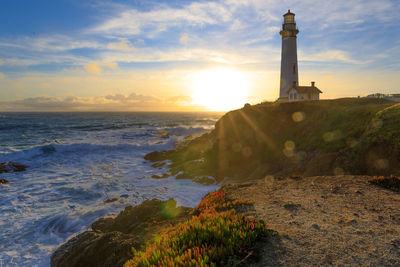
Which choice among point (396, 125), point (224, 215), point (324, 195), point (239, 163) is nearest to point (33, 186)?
point (239, 163)

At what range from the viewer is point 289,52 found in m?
30.0

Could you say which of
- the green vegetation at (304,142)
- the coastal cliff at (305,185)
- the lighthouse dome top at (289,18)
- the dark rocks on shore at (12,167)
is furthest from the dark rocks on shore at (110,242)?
the lighthouse dome top at (289,18)

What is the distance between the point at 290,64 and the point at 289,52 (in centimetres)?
154

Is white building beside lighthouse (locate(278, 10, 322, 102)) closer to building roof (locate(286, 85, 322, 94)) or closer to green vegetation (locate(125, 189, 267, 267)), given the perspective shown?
building roof (locate(286, 85, 322, 94))

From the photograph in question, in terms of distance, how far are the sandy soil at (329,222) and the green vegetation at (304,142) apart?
2.72m

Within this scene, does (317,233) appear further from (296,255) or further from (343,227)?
(296,255)

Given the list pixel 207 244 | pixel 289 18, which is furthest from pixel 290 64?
pixel 207 244

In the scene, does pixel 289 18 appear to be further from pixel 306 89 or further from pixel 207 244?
pixel 207 244

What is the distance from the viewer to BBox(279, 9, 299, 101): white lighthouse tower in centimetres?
2988

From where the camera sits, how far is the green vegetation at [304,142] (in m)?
11.4

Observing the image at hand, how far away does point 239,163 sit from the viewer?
19.4 meters

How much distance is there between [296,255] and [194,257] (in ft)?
6.21

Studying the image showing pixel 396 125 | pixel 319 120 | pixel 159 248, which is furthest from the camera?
pixel 319 120

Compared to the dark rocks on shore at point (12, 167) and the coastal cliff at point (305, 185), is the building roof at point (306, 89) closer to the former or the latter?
the coastal cliff at point (305, 185)
